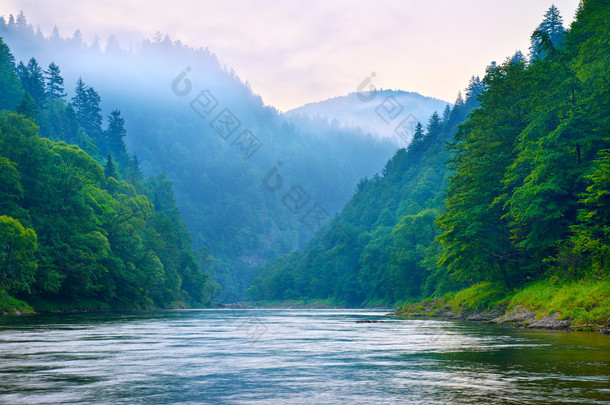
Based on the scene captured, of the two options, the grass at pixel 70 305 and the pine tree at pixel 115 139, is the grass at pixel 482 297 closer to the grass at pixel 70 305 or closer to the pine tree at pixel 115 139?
the grass at pixel 70 305

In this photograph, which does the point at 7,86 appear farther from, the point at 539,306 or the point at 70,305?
the point at 539,306

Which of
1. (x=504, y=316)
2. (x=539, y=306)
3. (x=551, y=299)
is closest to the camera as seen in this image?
(x=551, y=299)

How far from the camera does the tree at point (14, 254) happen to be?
5369 cm

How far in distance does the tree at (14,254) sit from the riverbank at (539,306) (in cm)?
4637

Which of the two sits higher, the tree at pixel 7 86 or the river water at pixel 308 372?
the tree at pixel 7 86

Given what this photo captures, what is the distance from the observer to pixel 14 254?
54.2 meters

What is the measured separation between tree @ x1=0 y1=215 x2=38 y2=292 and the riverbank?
152 feet

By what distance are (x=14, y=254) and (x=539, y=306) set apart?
165ft

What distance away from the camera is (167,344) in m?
27.0

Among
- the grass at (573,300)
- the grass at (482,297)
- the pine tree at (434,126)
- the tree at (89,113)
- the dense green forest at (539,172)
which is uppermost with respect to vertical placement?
the tree at (89,113)

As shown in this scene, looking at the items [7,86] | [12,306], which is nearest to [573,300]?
[12,306]

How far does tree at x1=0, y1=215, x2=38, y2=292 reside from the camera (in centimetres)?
5369

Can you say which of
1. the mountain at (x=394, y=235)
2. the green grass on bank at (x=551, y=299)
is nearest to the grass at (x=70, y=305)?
the green grass on bank at (x=551, y=299)

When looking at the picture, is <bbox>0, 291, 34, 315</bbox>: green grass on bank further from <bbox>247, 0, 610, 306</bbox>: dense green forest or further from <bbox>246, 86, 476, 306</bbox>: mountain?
<bbox>246, 86, 476, 306</bbox>: mountain
